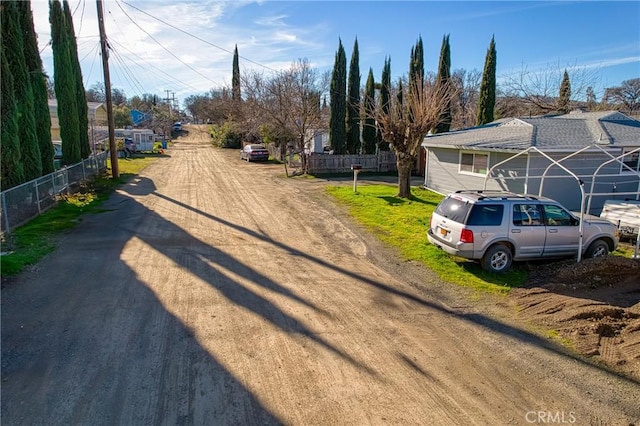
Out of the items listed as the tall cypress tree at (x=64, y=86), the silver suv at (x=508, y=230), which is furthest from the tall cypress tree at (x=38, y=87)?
the silver suv at (x=508, y=230)

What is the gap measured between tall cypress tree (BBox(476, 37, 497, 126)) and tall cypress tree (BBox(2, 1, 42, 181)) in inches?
986

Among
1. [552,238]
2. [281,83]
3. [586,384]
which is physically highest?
[281,83]

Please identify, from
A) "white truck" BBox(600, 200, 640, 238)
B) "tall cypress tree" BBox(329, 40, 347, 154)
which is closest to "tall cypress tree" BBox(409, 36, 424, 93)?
"tall cypress tree" BBox(329, 40, 347, 154)

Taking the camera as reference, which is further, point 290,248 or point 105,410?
point 290,248

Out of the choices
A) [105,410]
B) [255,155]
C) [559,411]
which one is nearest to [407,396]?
[559,411]

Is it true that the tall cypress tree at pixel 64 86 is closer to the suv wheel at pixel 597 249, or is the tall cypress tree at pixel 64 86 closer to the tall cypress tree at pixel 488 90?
the suv wheel at pixel 597 249

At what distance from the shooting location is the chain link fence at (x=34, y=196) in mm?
10803

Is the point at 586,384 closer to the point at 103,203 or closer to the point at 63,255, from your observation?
the point at 63,255

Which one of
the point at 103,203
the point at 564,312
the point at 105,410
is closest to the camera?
the point at 105,410

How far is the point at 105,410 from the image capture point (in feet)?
13.5

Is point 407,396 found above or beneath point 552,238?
beneath

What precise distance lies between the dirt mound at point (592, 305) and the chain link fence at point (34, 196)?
12.7 m

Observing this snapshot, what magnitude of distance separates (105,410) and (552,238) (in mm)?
8935

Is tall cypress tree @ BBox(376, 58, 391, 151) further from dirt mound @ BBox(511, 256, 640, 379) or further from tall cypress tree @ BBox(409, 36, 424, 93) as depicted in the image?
dirt mound @ BBox(511, 256, 640, 379)
